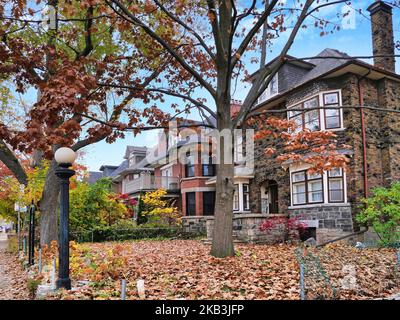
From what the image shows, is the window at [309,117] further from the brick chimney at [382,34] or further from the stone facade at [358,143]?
the brick chimney at [382,34]

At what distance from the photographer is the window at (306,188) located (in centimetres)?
1608

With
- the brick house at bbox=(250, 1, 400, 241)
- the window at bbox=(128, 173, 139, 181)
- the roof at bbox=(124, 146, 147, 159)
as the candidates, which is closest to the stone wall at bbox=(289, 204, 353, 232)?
the brick house at bbox=(250, 1, 400, 241)

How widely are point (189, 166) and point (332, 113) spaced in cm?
1416

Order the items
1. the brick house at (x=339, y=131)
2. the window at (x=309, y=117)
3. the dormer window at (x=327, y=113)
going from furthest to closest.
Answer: the window at (x=309, y=117), the dormer window at (x=327, y=113), the brick house at (x=339, y=131)

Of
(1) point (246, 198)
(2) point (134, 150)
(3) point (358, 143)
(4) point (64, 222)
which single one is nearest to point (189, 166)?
(1) point (246, 198)

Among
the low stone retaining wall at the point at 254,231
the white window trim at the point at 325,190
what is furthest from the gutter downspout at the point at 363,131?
the low stone retaining wall at the point at 254,231

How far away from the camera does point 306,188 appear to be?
16641mm

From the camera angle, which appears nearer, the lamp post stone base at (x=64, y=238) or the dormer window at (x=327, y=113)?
the lamp post stone base at (x=64, y=238)

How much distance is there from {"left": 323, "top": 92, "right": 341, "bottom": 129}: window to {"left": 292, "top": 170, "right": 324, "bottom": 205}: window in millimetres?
2172

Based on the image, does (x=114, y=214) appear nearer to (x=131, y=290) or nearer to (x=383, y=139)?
(x=383, y=139)

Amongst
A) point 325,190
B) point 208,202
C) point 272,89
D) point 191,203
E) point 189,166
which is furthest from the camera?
point 189,166

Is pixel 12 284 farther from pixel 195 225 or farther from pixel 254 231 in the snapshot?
pixel 195 225
